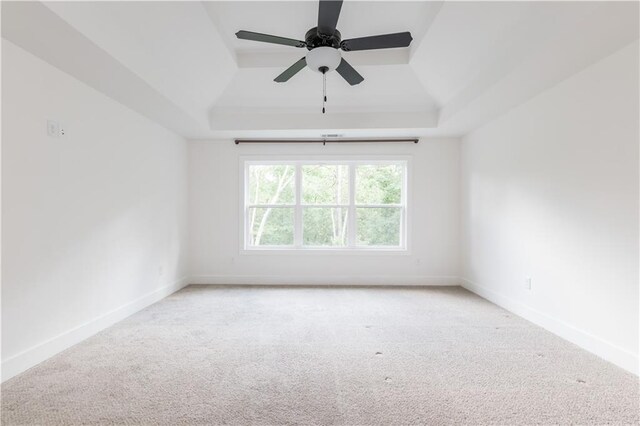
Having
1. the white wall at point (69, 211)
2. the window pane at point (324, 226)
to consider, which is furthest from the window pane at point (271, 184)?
the white wall at point (69, 211)

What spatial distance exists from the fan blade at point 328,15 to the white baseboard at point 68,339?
3142 millimetres

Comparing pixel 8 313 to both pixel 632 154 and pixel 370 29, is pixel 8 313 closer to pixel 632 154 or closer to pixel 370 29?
pixel 370 29

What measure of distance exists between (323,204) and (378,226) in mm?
954

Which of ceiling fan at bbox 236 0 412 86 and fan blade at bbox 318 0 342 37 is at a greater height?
fan blade at bbox 318 0 342 37

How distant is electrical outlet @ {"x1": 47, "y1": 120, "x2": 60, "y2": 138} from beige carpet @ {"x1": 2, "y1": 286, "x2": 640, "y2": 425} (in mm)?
1749

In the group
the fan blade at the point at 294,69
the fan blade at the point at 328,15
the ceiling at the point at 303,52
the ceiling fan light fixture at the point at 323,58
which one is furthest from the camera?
the fan blade at the point at 294,69

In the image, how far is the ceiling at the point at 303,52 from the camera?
85.7 inches

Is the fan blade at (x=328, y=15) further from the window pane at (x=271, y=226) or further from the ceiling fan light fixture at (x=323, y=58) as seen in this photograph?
the window pane at (x=271, y=226)

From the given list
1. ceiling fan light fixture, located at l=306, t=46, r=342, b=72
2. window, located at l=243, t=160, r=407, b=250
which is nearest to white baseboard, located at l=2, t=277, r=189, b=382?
window, located at l=243, t=160, r=407, b=250

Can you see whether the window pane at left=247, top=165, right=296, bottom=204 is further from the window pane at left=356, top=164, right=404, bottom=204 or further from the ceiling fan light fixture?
the ceiling fan light fixture

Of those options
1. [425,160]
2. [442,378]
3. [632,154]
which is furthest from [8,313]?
[425,160]

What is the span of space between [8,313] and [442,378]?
2.99m

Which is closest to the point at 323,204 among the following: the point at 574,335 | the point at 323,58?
the point at 323,58

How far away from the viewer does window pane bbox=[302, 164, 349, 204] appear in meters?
5.17
